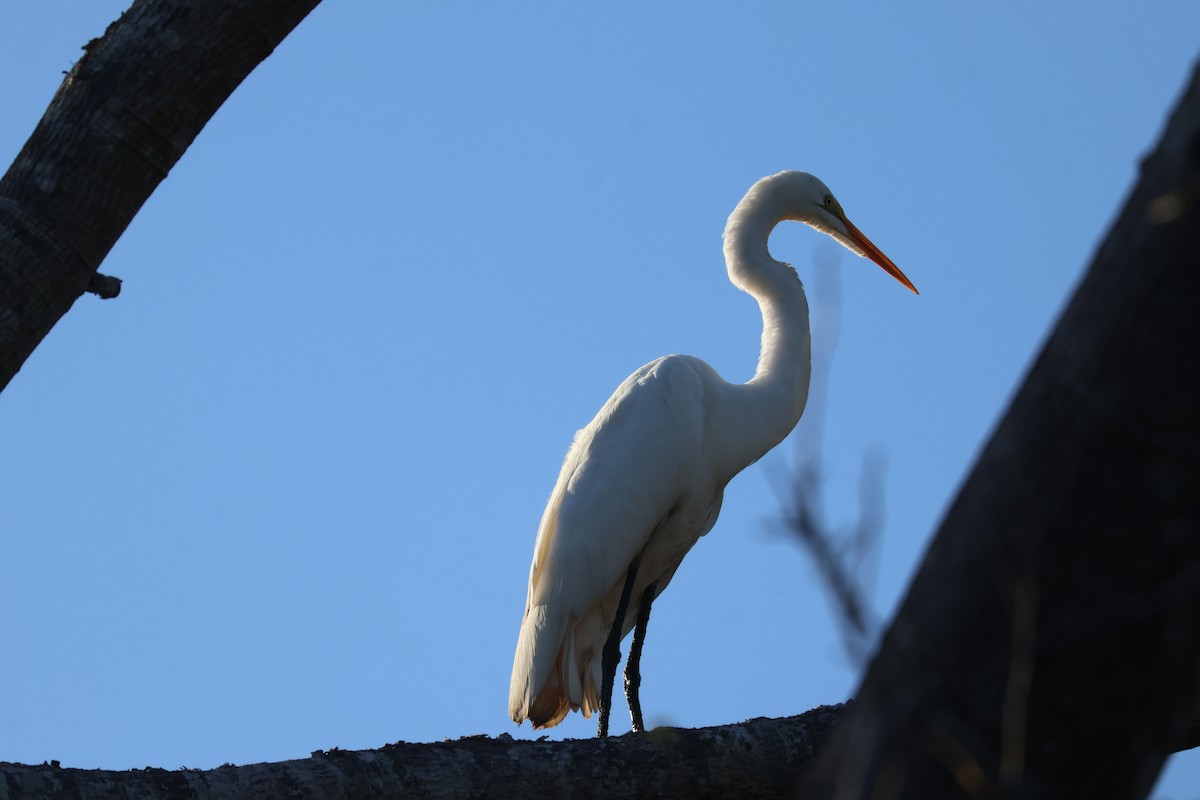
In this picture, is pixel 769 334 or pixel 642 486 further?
pixel 769 334

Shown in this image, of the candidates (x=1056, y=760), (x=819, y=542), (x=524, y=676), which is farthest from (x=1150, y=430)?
(x=524, y=676)

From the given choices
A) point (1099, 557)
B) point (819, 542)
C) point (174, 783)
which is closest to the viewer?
point (819, 542)

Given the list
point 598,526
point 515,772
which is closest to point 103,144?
point 515,772

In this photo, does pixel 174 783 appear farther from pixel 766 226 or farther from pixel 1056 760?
pixel 766 226

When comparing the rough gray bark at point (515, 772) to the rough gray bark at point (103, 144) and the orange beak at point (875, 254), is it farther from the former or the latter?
the orange beak at point (875, 254)

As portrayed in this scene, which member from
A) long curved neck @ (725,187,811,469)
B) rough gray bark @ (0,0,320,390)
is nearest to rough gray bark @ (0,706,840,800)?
rough gray bark @ (0,0,320,390)

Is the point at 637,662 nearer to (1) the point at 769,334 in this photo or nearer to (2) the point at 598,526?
(2) the point at 598,526

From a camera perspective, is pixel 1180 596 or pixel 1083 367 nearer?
pixel 1180 596

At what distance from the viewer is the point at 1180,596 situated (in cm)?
133

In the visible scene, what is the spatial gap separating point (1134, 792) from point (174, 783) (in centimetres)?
286

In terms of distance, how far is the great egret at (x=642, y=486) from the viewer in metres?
6.31

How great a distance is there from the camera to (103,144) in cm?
274

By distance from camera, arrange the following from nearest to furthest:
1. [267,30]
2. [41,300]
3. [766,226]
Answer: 1. [41,300]
2. [267,30]
3. [766,226]

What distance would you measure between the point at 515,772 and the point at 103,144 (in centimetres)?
220
